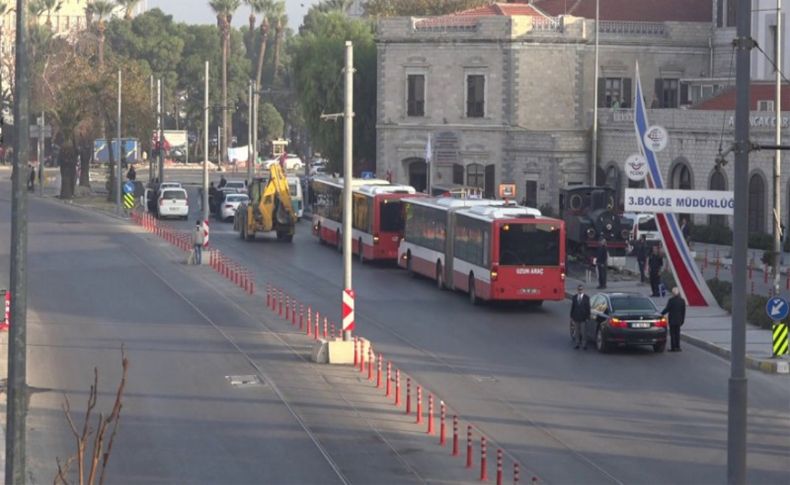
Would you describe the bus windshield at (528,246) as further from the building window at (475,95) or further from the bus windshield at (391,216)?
the building window at (475,95)

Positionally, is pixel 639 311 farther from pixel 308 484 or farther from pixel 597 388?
pixel 308 484

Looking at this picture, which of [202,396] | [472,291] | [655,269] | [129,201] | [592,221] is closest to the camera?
[202,396]

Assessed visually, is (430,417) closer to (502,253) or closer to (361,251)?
(502,253)

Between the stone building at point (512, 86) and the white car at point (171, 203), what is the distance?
11901 mm

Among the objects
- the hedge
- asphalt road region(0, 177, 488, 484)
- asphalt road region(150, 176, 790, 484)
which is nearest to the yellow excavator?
asphalt road region(0, 177, 488, 484)

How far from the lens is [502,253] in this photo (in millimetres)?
39062

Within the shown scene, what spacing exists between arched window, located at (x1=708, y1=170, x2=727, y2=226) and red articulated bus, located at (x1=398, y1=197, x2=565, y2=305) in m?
20.7

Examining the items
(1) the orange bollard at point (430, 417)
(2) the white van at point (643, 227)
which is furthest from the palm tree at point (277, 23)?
(1) the orange bollard at point (430, 417)

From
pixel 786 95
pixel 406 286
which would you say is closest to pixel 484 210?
pixel 406 286

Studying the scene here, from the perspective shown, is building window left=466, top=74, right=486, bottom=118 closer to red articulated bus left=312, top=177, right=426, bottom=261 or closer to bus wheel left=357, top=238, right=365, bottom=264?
red articulated bus left=312, top=177, right=426, bottom=261

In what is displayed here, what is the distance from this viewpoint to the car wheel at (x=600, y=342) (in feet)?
105

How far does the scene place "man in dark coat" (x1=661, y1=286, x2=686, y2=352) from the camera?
32344mm

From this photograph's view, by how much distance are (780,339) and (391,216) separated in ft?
77.1

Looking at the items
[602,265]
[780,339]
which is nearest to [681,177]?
[602,265]
